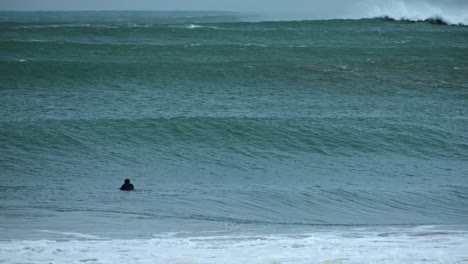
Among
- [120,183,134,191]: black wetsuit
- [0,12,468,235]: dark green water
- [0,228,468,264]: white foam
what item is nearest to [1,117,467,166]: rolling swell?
[0,12,468,235]: dark green water

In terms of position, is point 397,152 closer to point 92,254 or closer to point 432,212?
point 432,212

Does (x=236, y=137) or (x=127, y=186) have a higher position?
(x=236, y=137)

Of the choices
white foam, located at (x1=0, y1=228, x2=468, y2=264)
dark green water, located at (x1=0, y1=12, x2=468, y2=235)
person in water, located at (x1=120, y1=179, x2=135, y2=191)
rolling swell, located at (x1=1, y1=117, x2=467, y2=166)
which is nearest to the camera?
white foam, located at (x1=0, y1=228, x2=468, y2=264)

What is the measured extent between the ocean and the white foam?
36mm

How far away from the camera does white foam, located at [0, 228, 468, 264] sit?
9375mm

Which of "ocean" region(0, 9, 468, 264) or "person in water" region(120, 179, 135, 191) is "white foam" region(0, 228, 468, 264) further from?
"person in water" region(120, 179, 135, 191)

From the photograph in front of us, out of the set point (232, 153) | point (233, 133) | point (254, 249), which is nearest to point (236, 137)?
point (233, 133)

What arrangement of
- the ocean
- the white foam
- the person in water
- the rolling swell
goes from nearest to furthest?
the white foam → the ocean → the person in water → the rolling swell

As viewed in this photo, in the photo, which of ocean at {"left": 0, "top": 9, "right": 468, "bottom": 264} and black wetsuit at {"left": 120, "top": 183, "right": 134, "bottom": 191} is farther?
black wetsuit at {"left": 120, "top": 183, "right": 134, "bottom": 191}

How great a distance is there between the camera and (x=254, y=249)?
9914mm

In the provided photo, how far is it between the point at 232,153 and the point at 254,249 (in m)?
7.32

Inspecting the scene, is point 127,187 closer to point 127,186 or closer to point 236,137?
point 127,186

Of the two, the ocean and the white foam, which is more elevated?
the ocean

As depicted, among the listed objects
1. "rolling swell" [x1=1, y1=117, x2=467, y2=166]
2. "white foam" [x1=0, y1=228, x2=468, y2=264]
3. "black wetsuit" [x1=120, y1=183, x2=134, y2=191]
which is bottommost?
"white foam" [x1=0, y1=228, x2=468, y2=264]
